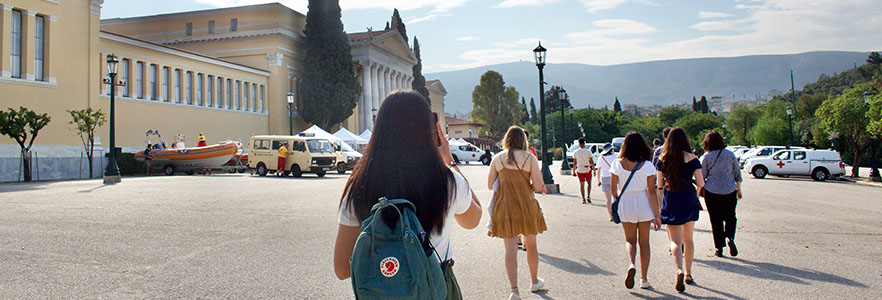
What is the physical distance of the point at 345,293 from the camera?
5.64m

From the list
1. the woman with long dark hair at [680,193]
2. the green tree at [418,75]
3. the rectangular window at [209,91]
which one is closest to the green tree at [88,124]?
the rectangular window at [209,91]

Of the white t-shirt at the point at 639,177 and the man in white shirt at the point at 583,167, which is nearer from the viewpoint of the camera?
the white t-shirt at the point at 639,177

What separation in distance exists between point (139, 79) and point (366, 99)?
26840 mm

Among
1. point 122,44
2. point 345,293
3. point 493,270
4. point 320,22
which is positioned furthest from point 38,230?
point 320,22

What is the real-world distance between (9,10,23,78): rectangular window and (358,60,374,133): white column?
34415mm

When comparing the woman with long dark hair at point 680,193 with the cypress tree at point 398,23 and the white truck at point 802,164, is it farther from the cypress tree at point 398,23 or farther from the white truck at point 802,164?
the cypress tree at point 398,23

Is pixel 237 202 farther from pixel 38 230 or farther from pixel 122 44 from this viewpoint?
pixel 122 44

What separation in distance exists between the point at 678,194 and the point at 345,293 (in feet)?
12.2

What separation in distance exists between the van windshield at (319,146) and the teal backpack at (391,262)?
82.8 feet

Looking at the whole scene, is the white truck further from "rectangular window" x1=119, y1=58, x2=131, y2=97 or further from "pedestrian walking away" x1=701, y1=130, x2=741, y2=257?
"rectangular window" x1=119, y1=58, x2=131, y2=97

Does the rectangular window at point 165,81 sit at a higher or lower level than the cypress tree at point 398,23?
lower

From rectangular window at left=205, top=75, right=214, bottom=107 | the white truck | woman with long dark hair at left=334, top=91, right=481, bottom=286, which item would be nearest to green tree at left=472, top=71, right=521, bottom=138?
rectangular window at left=205, top=75, right=214, bottom=107

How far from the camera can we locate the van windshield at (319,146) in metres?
27.2

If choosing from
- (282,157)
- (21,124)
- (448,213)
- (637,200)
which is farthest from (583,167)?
(21,124)
